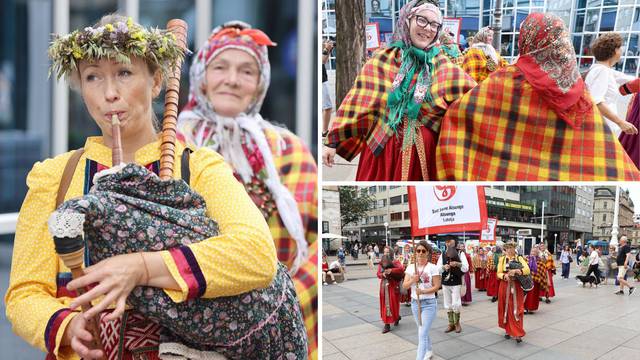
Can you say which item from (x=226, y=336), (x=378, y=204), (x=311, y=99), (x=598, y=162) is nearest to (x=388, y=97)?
(x=311, y=99)

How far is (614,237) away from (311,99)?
124cm

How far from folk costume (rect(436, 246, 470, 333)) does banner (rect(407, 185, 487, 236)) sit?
10cm

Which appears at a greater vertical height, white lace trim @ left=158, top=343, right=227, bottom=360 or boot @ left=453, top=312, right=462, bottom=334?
white lace trim @ left=158, top=343, right=227, bottom=360

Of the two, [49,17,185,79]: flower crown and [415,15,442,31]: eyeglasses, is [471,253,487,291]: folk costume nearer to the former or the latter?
[415,15,442,31]: eyeglasses

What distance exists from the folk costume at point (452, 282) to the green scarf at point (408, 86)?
49cm

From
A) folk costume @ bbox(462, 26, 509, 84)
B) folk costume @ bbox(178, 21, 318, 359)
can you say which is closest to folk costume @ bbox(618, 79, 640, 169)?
folk costume @ bbox(462, 26, 509, 84)

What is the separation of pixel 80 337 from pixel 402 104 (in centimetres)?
115

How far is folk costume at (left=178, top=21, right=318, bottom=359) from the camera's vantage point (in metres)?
1.58

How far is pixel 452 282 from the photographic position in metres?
1.91

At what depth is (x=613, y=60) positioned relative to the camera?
1.59 metres

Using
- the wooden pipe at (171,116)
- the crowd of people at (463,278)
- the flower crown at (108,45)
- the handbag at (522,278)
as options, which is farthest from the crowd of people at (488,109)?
the flower crown at (108,45)

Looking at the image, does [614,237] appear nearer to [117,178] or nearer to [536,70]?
[536,70]

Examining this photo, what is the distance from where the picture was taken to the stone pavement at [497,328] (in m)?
1.86

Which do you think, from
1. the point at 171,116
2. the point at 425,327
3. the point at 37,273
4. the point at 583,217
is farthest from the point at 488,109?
the point at 37,273
